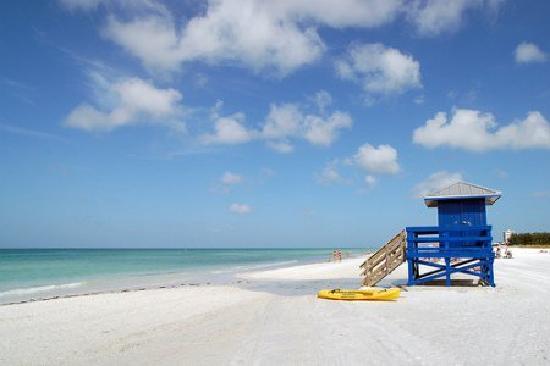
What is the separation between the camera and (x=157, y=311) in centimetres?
1270

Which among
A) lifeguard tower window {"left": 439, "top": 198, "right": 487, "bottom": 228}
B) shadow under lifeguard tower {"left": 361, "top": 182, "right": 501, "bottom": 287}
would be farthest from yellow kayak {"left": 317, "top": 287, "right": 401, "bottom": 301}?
lifeguard tower window {"left": 439, "top": 198, "right": 487, "bottom": 228}

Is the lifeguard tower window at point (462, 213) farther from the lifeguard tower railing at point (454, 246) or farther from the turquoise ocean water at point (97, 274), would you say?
the turquoise ocean water at point (97, 274)

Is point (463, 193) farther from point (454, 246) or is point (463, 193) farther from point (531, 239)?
point (531, 239)

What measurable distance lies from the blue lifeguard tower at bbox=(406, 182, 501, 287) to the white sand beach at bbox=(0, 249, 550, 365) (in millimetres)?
1431

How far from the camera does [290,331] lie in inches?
352

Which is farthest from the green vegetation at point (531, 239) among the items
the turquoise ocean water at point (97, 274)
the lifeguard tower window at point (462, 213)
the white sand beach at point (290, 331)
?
the white sand beach at point (290, 331)

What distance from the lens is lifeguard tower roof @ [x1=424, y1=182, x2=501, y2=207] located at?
16.2 metres

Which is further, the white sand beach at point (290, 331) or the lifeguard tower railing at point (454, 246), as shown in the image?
the lifeguard tower railing at point (454, 246)

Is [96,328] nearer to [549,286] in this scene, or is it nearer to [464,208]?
[464,208]

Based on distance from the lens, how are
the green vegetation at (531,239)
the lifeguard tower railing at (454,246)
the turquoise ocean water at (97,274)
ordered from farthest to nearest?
the green vegetation at (531,239) < the turquoise ocean water at (97,274) < the lifeguard tower railing at (454,246)

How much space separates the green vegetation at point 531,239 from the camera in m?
65.6

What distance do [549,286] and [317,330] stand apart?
10.9 metres

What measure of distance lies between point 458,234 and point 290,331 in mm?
9096

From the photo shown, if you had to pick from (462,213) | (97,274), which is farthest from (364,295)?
(97,274)
